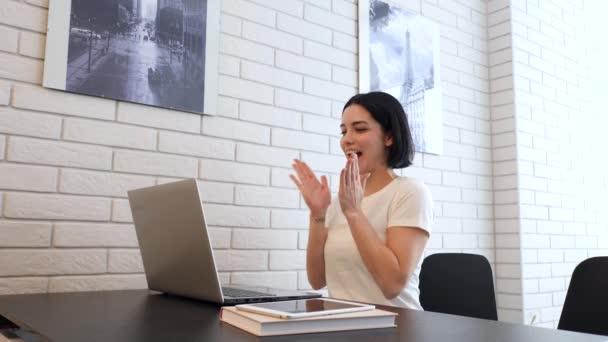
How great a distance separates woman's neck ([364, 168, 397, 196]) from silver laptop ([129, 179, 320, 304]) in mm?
531

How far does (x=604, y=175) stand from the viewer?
3322mm

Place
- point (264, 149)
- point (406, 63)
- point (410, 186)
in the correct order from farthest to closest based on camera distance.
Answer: point (406, 63), point (264, 149), point (410, 186)

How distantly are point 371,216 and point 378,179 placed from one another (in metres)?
0.17

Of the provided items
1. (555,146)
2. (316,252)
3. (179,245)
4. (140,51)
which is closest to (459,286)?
(316,252)

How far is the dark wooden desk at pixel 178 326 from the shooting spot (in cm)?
85

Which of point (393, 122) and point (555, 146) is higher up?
point (555, 146)

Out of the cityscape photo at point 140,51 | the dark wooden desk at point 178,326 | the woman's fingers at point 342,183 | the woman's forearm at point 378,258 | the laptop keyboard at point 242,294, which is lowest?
the dark wooden desk at point 178,326

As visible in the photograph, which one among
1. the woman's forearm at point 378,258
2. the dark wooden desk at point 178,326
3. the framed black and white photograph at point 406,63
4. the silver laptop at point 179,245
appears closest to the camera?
the dark wooden desk at point 178,326

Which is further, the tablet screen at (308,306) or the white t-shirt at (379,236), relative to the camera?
the white t-shirt at (379,236)

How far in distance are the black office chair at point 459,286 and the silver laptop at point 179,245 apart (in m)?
0.66

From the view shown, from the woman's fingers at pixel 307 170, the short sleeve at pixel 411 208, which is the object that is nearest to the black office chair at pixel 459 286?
the short sleeve at pixel 411 208

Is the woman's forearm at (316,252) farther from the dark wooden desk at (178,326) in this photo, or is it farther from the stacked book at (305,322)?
the stacked book at (305,322)

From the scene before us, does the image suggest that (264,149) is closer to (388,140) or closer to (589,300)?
(388,140)

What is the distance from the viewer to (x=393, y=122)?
1.85 meters
